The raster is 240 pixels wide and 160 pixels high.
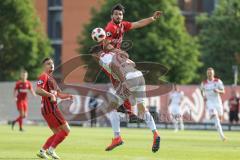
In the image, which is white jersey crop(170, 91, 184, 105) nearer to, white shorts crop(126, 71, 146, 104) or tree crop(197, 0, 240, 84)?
tree crop(197, 0, 240, 84)

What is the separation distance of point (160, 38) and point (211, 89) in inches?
1234

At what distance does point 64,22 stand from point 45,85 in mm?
62556

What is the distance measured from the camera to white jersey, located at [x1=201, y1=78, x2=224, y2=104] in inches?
1126

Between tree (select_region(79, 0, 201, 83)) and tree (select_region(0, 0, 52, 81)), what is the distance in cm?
386

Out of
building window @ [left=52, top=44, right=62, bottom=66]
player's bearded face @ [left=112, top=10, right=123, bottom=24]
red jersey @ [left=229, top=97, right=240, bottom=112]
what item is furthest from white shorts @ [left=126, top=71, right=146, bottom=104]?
building window @ [left=52, top=44, right=62, bottom=66]

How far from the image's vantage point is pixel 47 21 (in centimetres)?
8044

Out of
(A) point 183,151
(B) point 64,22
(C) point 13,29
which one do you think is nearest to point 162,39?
(C) point 13,29

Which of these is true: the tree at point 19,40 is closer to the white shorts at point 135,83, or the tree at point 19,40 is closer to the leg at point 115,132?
the leg at point 115,132

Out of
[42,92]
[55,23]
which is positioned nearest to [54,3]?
[55,23]

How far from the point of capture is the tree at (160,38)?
59.1 m

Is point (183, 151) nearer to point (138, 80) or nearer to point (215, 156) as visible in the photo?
point (215, 156)

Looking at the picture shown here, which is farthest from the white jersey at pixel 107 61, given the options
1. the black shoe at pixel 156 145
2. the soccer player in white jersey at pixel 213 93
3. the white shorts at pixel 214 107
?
the white shorts at pixel 214 107

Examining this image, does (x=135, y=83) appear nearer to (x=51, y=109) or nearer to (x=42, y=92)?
(x=51, y=109)

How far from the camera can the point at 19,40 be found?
5978 centimetres
